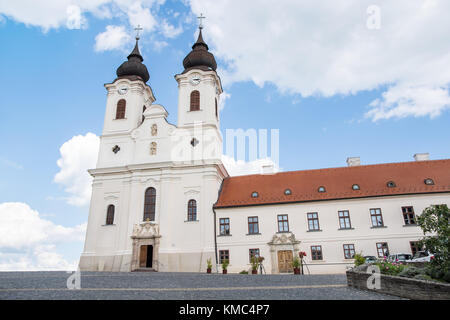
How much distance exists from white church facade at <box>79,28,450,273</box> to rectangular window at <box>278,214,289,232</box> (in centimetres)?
7

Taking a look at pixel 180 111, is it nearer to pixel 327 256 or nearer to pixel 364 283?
pixel 327 256

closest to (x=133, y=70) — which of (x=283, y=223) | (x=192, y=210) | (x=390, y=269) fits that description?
(x=192, y=210)

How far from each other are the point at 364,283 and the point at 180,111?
22405mm

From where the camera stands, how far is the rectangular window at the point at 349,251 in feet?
71.7

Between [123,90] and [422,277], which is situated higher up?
[123,90]

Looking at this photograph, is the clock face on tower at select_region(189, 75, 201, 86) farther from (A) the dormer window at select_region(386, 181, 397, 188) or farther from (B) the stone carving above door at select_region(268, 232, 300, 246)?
(A) the dormer window at select_region(386, 181, 397, 188)

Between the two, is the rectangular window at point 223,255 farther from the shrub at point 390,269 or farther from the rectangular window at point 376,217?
the shrub at point 390,269

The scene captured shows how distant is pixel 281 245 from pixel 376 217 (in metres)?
6.81

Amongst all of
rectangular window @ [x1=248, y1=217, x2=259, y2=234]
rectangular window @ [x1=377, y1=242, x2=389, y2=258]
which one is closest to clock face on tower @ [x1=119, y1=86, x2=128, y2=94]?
rectangular window @ [x1=248, y1=217, x2=259, y2=234]

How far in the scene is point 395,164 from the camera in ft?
85.1

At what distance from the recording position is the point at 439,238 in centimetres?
945

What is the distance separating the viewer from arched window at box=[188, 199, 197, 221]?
82.6ft

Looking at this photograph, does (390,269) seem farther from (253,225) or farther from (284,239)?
(253,225)
